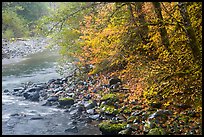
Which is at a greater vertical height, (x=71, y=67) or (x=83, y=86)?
(x=71, y=67)

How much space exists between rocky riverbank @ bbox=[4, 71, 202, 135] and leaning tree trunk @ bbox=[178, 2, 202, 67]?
1.82 metres

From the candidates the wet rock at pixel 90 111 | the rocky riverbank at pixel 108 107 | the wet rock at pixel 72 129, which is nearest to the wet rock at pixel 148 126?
the rocky riverbank at pixel 108 107

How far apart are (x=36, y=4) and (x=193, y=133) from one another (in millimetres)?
58466

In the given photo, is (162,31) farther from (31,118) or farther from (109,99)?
(31,118)

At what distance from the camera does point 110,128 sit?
36.5ft

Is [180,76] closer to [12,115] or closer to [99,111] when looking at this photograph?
[99,111]

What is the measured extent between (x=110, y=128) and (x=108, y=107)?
8.13 ft

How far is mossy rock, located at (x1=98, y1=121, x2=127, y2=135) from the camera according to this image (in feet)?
36.3

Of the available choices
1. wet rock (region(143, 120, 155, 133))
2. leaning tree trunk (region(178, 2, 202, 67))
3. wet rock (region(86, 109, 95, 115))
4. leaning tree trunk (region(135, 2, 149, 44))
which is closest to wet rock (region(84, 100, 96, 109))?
wet rock (region(86, 109, 95, 115))

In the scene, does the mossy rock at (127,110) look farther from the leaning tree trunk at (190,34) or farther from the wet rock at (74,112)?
the leaning tree trunk at (190,34)

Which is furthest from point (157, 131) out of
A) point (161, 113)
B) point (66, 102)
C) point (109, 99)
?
point (66, 102)

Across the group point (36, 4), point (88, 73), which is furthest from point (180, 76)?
point (36, 4)

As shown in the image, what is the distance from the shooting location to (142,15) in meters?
13.2

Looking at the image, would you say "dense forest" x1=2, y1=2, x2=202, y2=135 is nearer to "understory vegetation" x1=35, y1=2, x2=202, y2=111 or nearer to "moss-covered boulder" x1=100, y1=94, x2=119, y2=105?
"understory vegetation" x1=35, y1=2, x2=202, y2=111
